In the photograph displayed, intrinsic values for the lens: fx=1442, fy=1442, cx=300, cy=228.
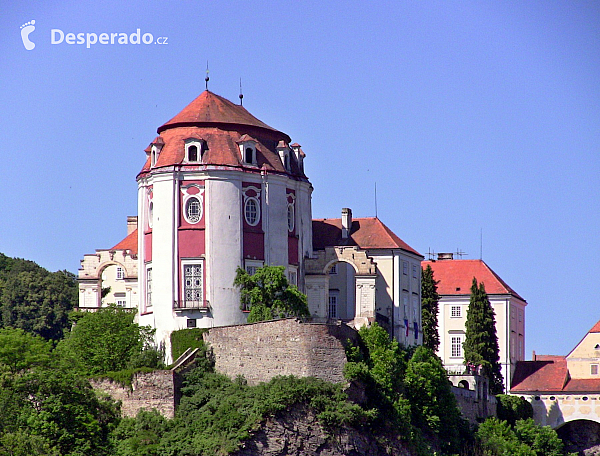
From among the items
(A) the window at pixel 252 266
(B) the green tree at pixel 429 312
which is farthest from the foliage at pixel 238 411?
(B) the green tree at pixel 429 312

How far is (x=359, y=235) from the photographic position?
300 ft

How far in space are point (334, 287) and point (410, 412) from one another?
1337 cm

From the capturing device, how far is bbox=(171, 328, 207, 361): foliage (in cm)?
7669

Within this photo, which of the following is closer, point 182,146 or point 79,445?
point 79,445

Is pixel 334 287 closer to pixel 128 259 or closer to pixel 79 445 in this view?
pixel 128 259

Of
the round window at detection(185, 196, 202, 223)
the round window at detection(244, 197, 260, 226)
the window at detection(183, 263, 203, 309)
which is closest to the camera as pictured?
the window at detection(183, 263, 203, 309)

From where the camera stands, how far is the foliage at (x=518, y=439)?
86375 millimetres

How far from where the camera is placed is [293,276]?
275ft

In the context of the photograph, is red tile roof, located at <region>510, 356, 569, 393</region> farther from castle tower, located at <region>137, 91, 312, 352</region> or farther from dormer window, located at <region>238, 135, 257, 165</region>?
dormer window, located at <region>238, 135, 257, 165</region>

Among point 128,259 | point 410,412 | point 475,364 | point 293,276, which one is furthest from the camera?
point 475,364

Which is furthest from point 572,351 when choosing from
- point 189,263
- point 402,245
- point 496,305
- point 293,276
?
point 189,263

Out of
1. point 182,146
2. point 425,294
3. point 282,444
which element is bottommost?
point 282,444

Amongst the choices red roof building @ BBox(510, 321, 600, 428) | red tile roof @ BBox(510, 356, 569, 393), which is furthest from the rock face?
red tile roof @ BBox(510, 356, 569, 393)

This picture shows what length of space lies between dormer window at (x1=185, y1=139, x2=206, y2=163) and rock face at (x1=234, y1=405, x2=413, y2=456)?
56.5ft
